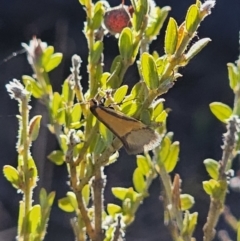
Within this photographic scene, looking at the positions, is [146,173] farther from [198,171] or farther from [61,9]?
[61,9]

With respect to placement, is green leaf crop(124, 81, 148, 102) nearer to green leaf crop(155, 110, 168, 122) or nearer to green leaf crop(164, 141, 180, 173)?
green leaf crop(155, 110, 168, 122)

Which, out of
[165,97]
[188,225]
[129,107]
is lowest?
[188,225]

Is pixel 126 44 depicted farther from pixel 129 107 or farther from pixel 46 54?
pixel 46 54

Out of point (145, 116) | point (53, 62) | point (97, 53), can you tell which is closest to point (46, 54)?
point (53, 62)

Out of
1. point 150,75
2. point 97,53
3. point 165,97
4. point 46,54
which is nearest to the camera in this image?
point 150,75

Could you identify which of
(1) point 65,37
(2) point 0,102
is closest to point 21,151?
(2) point 0,102
